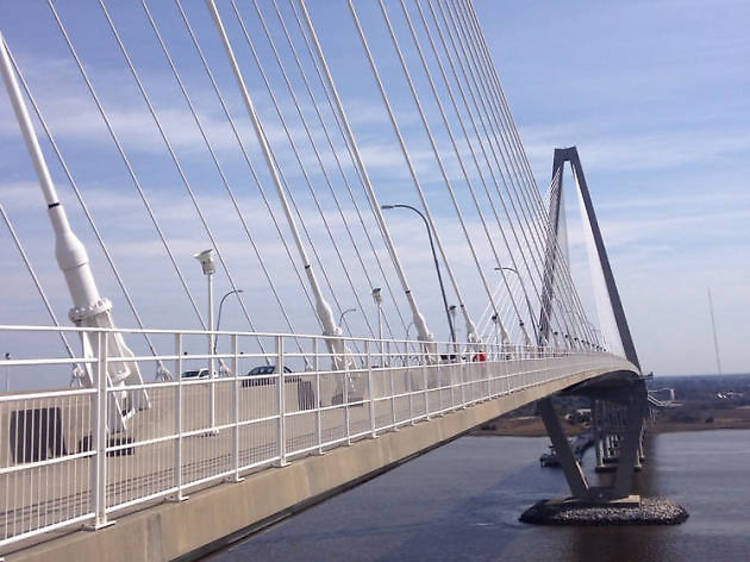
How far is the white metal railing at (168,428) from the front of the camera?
195 inches

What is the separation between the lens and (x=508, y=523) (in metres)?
42.2

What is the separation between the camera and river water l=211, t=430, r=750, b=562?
34.7 metres

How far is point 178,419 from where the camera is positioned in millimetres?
6195

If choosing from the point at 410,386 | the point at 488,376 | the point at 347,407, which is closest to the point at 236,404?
the point at 347,407

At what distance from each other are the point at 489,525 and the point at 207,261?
26.7m

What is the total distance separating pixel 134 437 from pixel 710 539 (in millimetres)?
36391

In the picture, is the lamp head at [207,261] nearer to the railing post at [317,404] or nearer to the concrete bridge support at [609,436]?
the railing post at [317,404]

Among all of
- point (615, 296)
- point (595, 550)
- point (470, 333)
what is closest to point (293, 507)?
point (470, 333)

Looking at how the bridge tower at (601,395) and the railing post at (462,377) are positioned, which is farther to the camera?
the bridge tower at (601,395)

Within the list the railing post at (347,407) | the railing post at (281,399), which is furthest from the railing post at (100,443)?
the railing post at (347,407)

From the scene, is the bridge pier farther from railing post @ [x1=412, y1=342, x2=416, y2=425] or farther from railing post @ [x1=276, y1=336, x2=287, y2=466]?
railing post @ [x1=276, y1=336, x2=287, y2=466]

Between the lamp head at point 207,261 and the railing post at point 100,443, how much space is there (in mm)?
12778

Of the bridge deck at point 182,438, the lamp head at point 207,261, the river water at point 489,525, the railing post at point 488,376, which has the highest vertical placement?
the lamp head at point 207,261

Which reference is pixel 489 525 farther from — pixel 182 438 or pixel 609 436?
pixel 609 436
